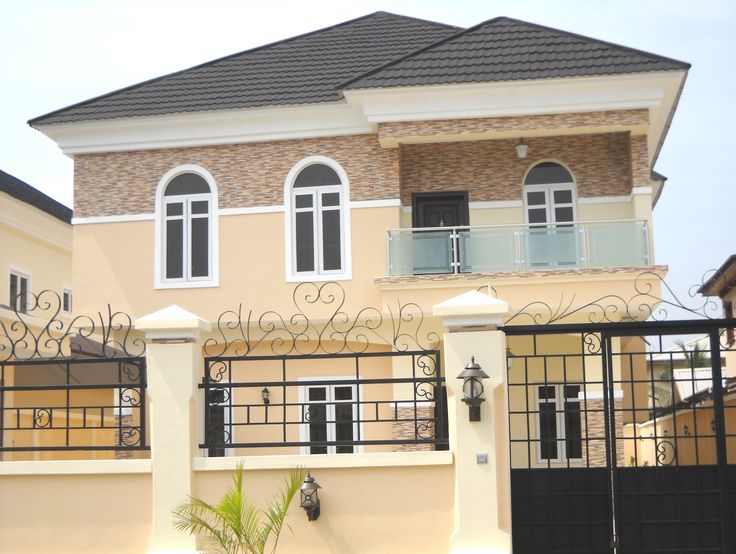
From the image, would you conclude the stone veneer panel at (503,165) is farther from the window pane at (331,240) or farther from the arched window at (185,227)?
the arched window at (185,227)

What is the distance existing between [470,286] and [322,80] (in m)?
5.09

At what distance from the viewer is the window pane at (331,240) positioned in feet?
66.0

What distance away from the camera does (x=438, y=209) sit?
68.6 ft

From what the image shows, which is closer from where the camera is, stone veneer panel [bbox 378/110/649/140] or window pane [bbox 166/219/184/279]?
stone veneer panel [bbox 378/110/649/140]

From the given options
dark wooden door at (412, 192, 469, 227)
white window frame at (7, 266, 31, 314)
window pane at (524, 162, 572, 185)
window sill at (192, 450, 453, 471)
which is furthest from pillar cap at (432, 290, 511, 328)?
white window frame at (7, 266, 31, 314)

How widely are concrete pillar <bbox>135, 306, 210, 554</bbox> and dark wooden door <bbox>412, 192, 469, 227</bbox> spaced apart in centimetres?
1103

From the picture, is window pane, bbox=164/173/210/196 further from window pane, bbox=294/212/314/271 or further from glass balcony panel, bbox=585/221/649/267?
glass balcony panel, bbox=585/221/649/267

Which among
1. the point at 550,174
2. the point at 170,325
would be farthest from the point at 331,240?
the point at 170,325

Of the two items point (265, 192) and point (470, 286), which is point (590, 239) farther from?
point (265, 192)

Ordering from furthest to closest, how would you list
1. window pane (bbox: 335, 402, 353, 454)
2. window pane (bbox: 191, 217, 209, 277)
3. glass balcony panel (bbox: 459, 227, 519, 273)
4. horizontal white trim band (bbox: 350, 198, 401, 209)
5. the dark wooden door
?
the dark wooden door, window pane (bbox: 191, 217, 209, 277), horizontal white trim band (bbox: 350, 198, 401, 209), glass balcony panel (bbox: 459, 227, 519, 273), window pane (bbox: 335, 402, 353, 454)

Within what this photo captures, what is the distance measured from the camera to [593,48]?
19.4 meters

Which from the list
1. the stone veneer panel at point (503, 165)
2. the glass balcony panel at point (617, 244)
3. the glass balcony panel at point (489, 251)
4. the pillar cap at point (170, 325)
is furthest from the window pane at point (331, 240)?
the pillar cap at point (170, 325)

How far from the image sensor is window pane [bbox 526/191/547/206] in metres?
20.7

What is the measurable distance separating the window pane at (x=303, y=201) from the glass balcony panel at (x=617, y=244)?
5031 mm
